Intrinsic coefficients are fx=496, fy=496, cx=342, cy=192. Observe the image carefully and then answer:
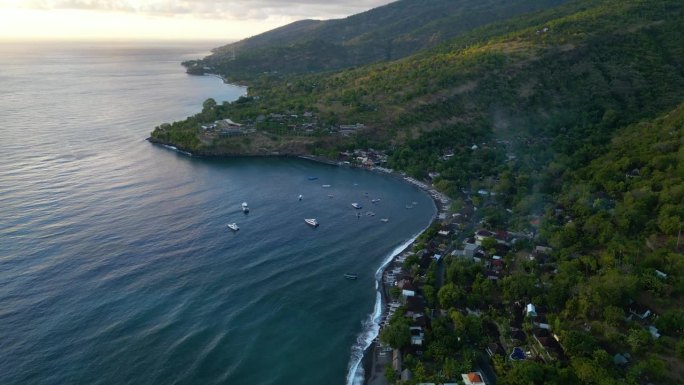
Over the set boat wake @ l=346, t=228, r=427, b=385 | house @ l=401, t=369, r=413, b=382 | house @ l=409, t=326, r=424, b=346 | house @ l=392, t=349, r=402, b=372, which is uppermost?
house @ l=409, t=326, r=424, b=346

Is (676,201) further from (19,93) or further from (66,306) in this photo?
(19,93)

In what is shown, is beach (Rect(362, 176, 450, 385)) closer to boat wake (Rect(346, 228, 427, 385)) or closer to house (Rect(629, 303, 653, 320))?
boat wake (Rect(346, 228, 427, 385))

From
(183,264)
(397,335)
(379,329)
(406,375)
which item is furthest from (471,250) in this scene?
(183,264)

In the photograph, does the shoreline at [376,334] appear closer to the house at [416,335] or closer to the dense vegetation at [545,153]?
the dense vegetation at [545,153]

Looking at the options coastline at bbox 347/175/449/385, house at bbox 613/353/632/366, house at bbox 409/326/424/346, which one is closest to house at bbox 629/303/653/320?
house at bbox 613/353/632/366

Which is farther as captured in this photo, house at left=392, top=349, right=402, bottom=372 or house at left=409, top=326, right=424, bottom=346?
house at left=409, top=326, right=424, bottom=346

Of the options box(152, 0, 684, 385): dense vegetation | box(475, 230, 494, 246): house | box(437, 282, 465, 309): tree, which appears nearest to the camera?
box(152, 0, 684, 385): dense vegetation
